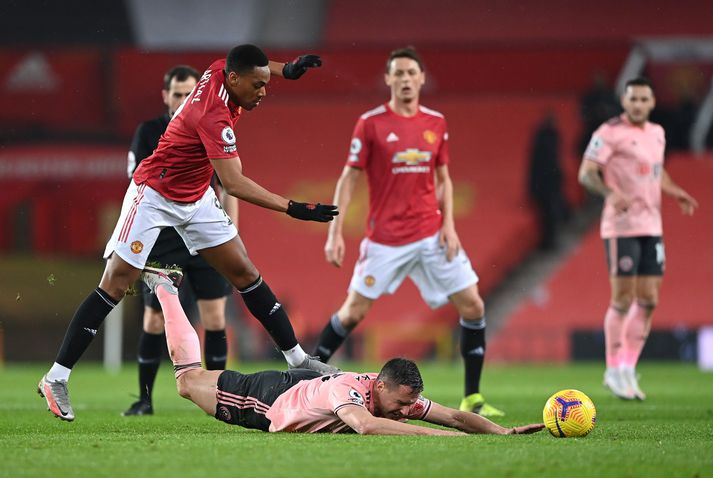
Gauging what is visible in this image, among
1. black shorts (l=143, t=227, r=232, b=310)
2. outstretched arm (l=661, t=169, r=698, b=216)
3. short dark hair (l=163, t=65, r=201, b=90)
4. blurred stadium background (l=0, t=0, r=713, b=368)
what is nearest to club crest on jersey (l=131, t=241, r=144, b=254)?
black shorts (l=143, t=227, r=232, b=310)

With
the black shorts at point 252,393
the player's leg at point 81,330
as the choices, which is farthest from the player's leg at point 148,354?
the black shorts at point 252,393

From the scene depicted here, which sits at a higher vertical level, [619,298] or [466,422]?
[619,298]

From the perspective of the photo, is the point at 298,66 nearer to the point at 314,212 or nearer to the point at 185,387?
the point at 314,212

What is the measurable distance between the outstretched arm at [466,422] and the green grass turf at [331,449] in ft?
0.51

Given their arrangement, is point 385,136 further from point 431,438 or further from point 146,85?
point 146,85

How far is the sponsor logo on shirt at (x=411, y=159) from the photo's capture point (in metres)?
8.90

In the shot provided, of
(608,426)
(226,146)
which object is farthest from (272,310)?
(608,426)

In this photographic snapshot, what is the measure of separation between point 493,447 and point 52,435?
8.17 ft

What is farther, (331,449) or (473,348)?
(473,348)

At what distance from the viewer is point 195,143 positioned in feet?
23.2

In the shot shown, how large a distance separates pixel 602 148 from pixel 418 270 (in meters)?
2.44

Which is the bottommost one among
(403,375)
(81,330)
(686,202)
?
(403,375)

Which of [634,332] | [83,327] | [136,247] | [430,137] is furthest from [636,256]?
[83,327]

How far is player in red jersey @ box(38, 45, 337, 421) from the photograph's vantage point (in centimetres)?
687
